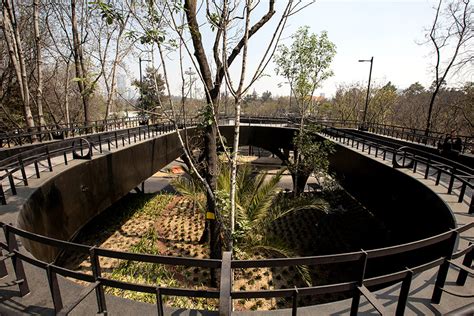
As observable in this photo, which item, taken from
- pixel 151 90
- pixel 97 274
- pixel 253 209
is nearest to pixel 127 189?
pixel 253 209

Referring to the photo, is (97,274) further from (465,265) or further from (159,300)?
(465,265)

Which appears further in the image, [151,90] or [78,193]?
[78,193]

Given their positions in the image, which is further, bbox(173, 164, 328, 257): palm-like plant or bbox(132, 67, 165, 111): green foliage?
bbox(173, 164, 328, 257): palm-like plant

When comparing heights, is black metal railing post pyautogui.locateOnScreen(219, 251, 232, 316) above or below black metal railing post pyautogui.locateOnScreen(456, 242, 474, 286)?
above

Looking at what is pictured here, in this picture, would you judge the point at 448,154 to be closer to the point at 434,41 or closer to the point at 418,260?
the point at 418,260

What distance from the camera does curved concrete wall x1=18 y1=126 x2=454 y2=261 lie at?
18.8 ft

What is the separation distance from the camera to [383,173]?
891 centimetres

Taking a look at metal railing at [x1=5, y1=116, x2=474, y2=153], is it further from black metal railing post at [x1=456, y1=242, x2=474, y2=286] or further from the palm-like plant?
black metal railing post at [x1=456, y1=242, x2=474, y2=286]

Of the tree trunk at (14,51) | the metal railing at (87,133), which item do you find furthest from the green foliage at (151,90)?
the tree trunk at (14,51)

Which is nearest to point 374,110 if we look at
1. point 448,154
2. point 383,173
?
point 448,154

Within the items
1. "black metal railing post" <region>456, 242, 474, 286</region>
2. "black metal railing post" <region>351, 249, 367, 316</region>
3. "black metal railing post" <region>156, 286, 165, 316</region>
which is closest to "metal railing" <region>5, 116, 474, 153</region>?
"black metal railing post" <region>156, 286, 165, 316</region>

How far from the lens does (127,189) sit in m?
10.6

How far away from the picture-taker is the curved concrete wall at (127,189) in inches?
226

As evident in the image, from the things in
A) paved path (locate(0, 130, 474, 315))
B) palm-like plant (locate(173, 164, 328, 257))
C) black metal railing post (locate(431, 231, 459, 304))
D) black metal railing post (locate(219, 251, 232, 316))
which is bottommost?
palm-like plant (locate(173, 164, 328, 257))
